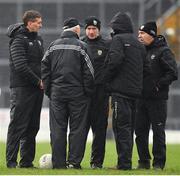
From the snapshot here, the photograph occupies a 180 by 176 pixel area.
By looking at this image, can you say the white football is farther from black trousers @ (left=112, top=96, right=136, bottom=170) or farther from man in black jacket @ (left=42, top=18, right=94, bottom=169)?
black trousers @ (left=112, top=96, right=136, bottom=170)

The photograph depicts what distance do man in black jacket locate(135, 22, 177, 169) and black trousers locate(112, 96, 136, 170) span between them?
2.18 feet

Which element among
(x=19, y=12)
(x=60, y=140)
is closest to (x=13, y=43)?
(x=60, y=140)

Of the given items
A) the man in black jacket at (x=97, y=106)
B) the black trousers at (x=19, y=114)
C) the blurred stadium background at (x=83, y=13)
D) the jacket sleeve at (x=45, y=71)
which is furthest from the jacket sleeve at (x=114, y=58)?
the blurred stadium background at (x=83, y=13)

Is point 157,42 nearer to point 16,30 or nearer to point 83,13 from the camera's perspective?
point 16,30

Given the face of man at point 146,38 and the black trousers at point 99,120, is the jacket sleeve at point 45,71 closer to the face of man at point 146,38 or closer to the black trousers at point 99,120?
the black trousers at point 99,120

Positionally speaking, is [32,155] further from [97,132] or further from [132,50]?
[132,50]

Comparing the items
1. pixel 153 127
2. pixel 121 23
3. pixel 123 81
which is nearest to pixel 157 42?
pixel 121 23

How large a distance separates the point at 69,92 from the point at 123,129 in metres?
0.82

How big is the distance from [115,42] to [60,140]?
1.40m

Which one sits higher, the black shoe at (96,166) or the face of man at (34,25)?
the face of man at (34,25)

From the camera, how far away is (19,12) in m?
29.8

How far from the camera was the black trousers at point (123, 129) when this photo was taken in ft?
34.7

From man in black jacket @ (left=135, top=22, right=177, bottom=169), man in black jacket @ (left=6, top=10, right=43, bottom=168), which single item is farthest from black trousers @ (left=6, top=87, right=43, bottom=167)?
man in black jacket @ (left=135, top=22, right=177, bottom=169)

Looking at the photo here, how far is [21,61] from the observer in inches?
422
